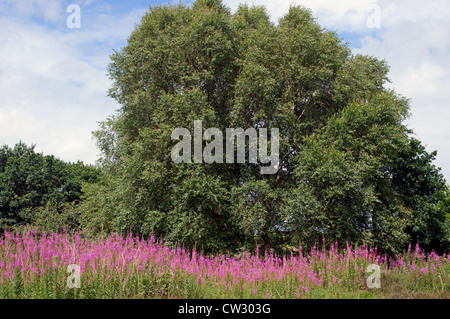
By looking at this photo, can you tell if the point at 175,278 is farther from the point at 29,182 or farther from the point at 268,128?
the point at 29,182

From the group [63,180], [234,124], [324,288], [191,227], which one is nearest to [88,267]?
[324,288]

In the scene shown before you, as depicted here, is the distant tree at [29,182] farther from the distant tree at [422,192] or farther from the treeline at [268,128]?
the distant tree at [422,192]

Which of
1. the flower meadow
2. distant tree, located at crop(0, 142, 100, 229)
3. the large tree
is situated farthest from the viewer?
distant tree, located at crop(0, 142, 100, 229)

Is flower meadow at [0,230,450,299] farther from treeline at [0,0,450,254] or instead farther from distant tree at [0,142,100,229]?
distant tree at [0,142,100,229]

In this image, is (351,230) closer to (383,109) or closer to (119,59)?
(383,109)

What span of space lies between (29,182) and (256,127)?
32320 mm

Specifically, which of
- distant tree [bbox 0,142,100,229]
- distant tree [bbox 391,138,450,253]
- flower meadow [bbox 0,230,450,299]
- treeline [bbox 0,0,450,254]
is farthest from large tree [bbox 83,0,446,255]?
distant tree [bbox 0,142,100,229]

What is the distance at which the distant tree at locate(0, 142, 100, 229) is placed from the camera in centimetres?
3925

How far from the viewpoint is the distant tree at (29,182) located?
39250mm

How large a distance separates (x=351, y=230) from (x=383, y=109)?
6406 mm

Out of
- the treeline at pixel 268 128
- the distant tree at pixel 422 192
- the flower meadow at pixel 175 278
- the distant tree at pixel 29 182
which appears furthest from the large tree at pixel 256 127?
the distant tree at pixel 29 182

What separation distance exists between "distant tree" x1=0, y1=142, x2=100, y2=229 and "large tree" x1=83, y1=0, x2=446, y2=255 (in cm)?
2275

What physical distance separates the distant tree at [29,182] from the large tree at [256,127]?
74.6 ft

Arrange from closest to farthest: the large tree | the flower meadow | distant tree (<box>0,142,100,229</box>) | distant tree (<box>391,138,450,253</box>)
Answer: the flower meadow < the large tree < distant tree (<box>391,138,450,253</box>) < distant tree (<box>0,142,100,229</box>)
